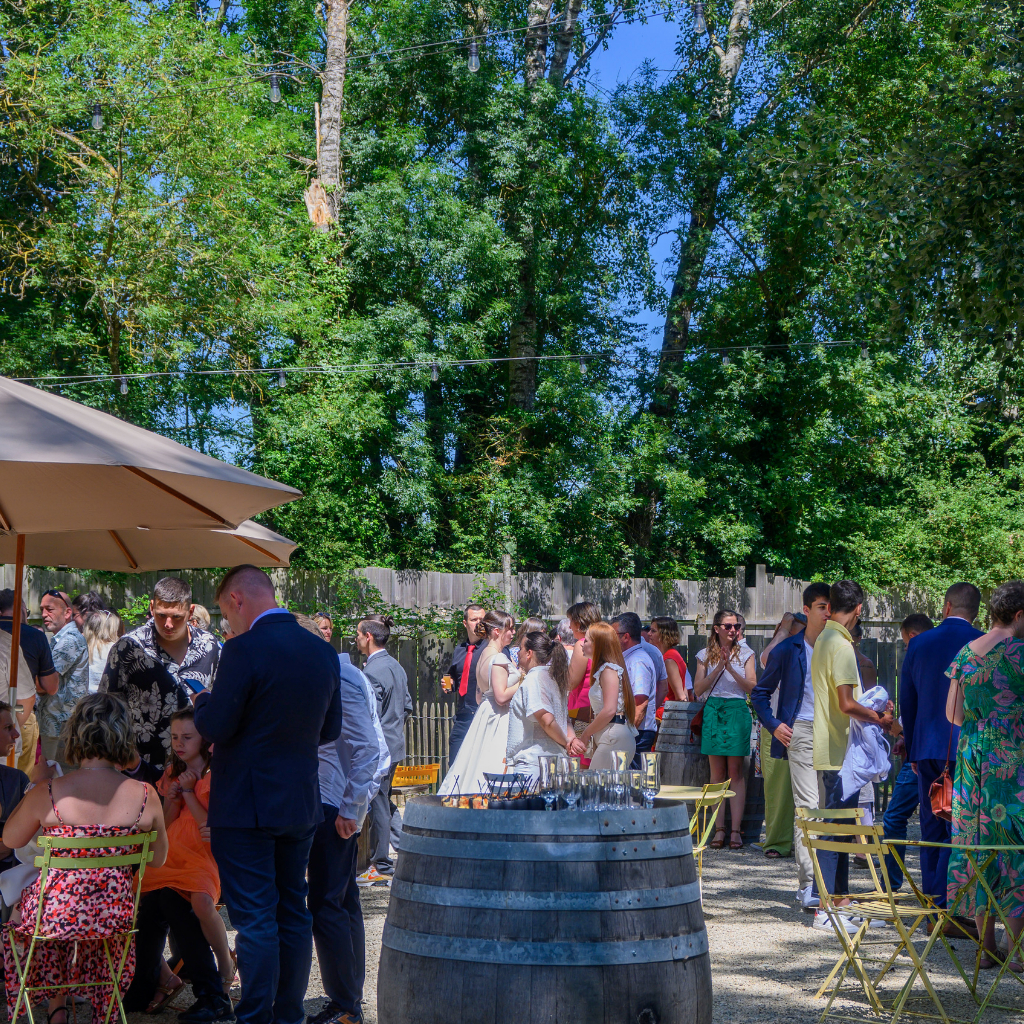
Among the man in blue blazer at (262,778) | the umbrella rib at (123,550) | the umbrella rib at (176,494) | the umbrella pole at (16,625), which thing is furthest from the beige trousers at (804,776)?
the umbrella pole at (16,625)

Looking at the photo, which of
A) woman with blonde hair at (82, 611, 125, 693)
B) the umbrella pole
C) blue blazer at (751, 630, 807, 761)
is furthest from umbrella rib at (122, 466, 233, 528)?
woman with blonde hair at (82, 611, 125, 693)

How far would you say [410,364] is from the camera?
56.5ft

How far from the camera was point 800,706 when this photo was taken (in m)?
7.55

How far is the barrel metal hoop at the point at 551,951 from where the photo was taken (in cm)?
296

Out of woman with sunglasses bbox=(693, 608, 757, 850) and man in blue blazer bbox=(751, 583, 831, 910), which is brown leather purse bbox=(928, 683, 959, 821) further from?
woman with sunglasses bbox=(693, 608, 757, 850)

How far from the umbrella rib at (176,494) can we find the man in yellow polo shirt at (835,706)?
3.59 m

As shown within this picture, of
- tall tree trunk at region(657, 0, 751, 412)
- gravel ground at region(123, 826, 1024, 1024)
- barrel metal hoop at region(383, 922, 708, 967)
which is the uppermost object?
tall tree trunk at region(657, 0, 751, 412)

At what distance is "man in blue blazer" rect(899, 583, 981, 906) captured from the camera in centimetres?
678

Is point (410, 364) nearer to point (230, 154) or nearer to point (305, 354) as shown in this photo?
point (305, 354)

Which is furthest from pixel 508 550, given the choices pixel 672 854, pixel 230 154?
pixel 672 854

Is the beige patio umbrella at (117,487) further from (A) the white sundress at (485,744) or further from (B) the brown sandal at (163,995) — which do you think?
(A) the white sundress at (485,744)

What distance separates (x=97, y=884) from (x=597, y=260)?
17225 millimetres

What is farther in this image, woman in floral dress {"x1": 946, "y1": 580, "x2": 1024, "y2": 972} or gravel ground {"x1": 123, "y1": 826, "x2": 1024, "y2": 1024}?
woman in floral dress {"x1": 946, "y1": 580, "x2": 1024, "y2": 972}

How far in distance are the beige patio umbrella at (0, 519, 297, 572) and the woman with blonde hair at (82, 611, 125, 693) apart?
8.03 feet
